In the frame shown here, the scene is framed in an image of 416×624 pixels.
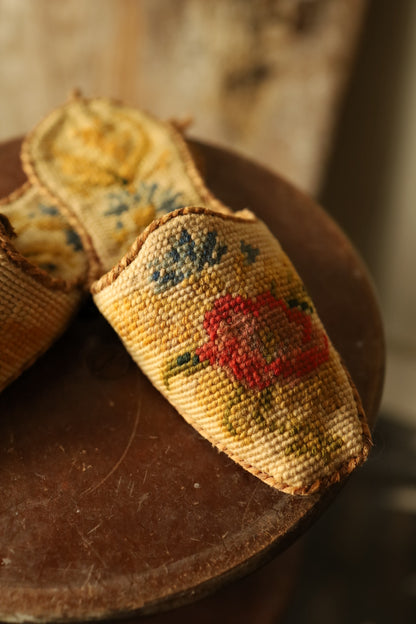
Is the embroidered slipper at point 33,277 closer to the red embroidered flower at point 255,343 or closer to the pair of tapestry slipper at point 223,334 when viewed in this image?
the pair of tapestry slipper at point 223,334

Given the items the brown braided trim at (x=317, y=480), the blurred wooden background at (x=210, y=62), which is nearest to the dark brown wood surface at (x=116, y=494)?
the brown braided trim at (x=317, y=480)

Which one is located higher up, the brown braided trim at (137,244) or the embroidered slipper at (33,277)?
the brown braided trim at (137,244)

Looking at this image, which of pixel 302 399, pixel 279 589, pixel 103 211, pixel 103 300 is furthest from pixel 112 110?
pixel 279 589

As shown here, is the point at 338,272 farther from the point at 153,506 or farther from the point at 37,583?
the point at 37,583

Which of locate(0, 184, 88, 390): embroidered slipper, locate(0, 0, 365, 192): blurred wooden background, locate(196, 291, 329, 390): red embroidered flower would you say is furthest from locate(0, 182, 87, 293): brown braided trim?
locate(0, 0, 365, 192): blurred wooden background

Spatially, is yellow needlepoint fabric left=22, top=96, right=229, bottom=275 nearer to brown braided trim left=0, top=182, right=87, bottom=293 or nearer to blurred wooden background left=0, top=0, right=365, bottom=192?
brown braided trim left=0, top=182, right=87, bottom=293
